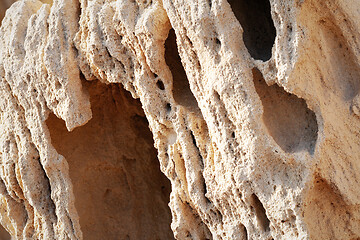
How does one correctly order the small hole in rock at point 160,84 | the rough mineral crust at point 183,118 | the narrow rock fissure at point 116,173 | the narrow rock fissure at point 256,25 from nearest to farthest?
the rough mineral crust at point 183,118 < the narrow rock fissure at point 256,25 < the small hole in rock at point 160,84 < the narrow rock fissure at point 116,173

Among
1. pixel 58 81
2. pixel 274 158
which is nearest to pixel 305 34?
pixel 274 158

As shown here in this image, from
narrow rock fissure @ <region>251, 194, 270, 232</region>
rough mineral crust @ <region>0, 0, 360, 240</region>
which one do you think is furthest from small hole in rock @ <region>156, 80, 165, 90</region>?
narrow rock fissure @ <region>251, 194, 270, 232</region>

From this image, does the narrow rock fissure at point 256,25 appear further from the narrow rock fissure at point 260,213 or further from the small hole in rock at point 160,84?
the narrow rock fissure at point 260,213

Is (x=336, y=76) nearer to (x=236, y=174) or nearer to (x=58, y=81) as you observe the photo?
(x=236, y=174)

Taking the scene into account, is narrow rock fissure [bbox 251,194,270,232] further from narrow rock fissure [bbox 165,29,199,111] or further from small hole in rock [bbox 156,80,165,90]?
small hole in rock [bbox 156,80,165,90]

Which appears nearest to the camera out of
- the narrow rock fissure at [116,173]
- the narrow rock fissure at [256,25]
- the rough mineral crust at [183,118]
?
the rough mineral crust at [183,118]

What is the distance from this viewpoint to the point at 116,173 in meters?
3.92

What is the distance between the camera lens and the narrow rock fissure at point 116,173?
148 inches

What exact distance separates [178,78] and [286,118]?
2.29 ft

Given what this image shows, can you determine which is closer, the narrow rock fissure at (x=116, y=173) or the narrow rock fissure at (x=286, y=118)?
the narrow rock fissure at (x=286, y=118)

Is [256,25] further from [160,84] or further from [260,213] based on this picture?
[260,213]

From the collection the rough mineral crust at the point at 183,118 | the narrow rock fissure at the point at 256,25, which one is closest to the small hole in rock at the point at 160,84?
the rough mineral crust at the point at 183,118

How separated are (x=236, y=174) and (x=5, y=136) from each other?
168cm

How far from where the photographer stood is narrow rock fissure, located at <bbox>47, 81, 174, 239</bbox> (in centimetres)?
376
